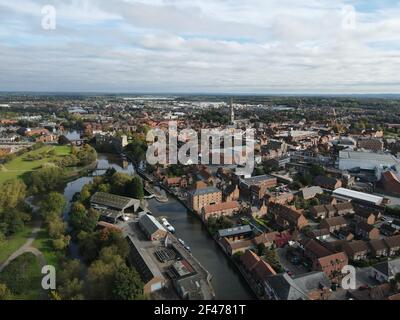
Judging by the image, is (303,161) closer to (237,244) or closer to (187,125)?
(237,244)

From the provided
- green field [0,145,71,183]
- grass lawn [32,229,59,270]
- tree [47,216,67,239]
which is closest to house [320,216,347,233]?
grass lawn [32,229,59,270]

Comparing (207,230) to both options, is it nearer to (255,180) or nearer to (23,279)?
(255,180)

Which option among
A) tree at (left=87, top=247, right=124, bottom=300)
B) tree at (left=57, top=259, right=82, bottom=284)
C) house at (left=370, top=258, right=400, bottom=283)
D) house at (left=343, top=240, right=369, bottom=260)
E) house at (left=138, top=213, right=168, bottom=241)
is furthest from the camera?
house at (left=138, top=213, right=168, bottom=241)

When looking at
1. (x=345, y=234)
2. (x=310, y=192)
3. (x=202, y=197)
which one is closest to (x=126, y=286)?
(x=202, y=197)

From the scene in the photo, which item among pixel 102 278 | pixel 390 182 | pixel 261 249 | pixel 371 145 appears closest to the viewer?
pixel 102 278

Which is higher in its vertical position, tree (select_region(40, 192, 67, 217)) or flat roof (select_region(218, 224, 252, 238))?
tree (select_region(40, 192, 67, 217))

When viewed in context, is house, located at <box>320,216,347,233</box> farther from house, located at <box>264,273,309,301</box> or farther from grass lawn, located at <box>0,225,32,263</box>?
grass lawn, located at <box>0,225,32,263</box>

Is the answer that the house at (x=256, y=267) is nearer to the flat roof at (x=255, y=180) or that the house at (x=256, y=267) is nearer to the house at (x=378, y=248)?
the house at (x=378, y=248)
